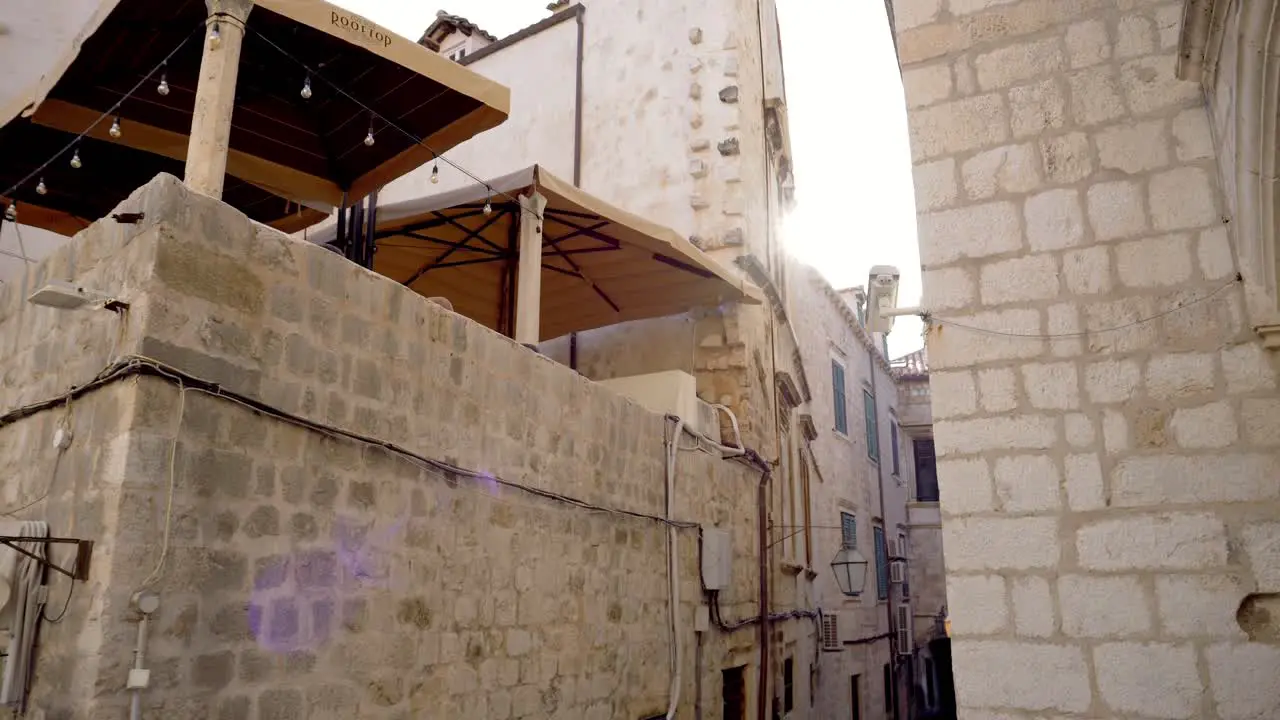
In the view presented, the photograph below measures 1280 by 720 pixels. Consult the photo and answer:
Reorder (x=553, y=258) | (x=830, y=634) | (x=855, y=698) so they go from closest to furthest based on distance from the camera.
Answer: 1. (x=553, y=258)
2. (x=830, y=634)
3. (x=855, y=698)

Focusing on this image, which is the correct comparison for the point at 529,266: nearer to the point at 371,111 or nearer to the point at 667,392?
the point at 371,111

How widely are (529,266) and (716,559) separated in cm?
344

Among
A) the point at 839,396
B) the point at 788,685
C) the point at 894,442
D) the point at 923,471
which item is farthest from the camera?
the point at 923,471

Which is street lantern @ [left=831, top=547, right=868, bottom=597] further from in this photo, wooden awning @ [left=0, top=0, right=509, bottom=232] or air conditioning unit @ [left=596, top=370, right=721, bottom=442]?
wooden awning @ [left=0, top=0, right=509, bottom=232]

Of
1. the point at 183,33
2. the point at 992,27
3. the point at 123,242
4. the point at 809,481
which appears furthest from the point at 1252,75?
the point at 809,481

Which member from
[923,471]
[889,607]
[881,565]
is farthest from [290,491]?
[923,471]

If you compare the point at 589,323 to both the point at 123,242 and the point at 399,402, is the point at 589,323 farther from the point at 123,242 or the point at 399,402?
the point at 123,242

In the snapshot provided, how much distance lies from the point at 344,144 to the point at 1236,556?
21.2 feet

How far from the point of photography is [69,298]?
140 inches

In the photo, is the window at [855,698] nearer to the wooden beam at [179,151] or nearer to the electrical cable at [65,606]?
the wooden beam at [179,151]

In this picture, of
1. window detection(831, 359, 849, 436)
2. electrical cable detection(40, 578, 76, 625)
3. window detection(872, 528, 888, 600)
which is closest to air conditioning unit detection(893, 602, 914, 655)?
window detection(872, 528, 888, 600)

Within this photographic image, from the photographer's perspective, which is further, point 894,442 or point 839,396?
point 894,442

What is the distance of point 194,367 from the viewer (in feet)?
12.0

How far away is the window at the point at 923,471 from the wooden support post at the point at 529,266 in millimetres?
17890
